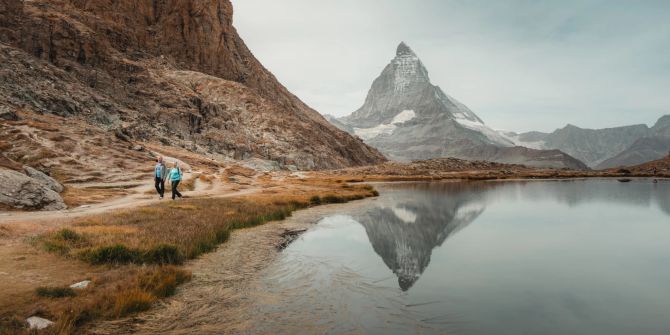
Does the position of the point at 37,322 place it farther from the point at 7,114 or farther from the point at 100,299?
the point at 7,114

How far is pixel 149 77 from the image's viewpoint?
134 metres

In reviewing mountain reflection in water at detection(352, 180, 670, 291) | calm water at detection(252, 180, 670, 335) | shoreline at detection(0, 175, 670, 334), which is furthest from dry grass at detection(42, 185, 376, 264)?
mountain reflection in water at detection(352, 180, 670, 291)

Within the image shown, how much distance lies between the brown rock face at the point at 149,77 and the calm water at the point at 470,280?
263 feet

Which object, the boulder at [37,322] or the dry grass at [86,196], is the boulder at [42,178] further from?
the boulder at [37,322]

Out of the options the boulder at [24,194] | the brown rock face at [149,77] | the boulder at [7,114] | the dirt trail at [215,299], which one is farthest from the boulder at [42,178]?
the brown rock face at [149,77]

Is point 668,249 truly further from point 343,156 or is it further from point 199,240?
point 343,156

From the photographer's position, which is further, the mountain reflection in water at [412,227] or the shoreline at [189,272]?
the mountain reflection in water at [412,227]

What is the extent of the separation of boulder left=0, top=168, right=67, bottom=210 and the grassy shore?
5.33 meters

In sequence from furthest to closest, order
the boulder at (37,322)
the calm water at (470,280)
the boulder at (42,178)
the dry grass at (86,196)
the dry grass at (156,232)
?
the boulder at (42,178) → the dry grass at (86,196) → the dry grass at (156,232) → the calm water at (470,280) → the boulder at (37,322)

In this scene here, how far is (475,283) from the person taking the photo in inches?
610

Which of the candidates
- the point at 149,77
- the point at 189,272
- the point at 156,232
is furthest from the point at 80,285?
the point at 149,77

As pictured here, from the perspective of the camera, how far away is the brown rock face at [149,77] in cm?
9931

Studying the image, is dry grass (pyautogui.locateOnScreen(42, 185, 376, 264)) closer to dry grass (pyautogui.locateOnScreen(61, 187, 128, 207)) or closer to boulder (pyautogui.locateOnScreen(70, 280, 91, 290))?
boulder (pyautogui.locateOnScreen(70, 280, 91, 290))

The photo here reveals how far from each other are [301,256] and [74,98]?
331 feet
